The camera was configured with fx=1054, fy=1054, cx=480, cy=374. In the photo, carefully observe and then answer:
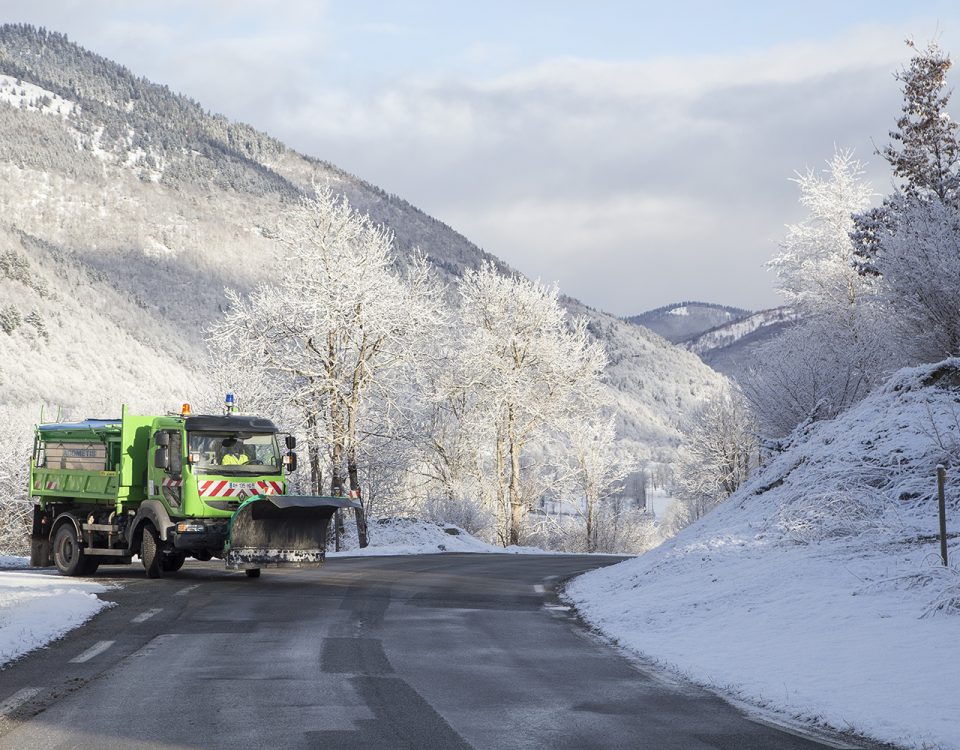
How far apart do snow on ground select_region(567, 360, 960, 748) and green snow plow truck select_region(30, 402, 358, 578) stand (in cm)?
532

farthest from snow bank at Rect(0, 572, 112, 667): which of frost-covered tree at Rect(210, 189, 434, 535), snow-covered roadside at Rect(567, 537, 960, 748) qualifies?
frost-covered tree at Rect(210, 189, 434, 535)

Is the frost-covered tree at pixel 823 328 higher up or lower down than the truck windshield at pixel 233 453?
higher up

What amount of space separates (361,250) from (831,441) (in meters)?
22.3

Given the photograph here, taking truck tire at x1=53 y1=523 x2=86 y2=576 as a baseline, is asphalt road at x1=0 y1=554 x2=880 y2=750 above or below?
below

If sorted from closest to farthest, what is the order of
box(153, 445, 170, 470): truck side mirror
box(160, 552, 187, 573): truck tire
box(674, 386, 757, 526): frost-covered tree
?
box(153, 445, 170, 470): truck side mirror < box(160, 552, 187, 573): truck tire < box(674, 386, 757, 526): frost-covered tree

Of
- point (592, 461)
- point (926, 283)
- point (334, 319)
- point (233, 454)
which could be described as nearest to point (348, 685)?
point (233, 454)

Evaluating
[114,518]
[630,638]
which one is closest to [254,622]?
[630,638]

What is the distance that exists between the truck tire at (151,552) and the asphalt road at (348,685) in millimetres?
2938

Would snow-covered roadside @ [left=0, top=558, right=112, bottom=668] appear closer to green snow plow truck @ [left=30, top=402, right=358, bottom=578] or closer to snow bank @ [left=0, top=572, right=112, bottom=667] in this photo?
snow bank @ [left=0, top=572, right=112, bottom=667]

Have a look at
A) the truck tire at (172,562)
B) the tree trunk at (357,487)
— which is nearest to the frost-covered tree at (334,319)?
the tree trunk at (357,487)

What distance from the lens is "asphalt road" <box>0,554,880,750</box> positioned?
6977 millimetres

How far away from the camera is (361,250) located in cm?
3681

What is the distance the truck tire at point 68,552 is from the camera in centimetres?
1962

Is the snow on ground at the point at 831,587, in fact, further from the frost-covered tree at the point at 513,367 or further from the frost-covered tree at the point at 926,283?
the frost-covered tree at the point at 513,367
